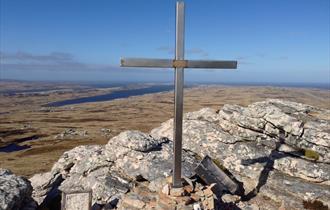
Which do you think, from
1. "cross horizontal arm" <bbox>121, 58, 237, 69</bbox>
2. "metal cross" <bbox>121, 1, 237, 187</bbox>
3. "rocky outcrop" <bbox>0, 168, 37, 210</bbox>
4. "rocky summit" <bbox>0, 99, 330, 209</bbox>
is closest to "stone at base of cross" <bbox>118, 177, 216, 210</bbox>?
"rocky summit" <bbox>0, 99, 330, 209</bbox>

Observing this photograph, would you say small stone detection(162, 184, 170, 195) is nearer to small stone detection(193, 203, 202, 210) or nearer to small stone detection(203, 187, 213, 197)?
small stone detection(193, 203, 202, 210)

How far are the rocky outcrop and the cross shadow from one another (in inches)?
384

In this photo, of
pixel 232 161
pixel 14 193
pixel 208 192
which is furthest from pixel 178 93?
pixel 232 161

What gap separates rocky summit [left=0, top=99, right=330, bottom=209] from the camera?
1468 centimetres

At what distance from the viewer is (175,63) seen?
11.8m

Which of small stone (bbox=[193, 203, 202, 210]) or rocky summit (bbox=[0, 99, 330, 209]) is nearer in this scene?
small stone (bbox=[193, 203, 202, 210])

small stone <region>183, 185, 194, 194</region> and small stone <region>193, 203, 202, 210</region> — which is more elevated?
small stone <region>183, 185, 194, 194</region>

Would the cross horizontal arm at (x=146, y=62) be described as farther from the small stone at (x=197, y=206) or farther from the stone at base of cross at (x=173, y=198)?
the small stone at (x=197, y=206)

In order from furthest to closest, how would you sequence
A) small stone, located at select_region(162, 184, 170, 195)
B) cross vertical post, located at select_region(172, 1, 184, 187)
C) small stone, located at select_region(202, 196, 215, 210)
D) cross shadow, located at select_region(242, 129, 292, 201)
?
1. cross shadow, located at select_region(242, 129, 292, 201)
2. small stone, located at select_region(202, 196, 215, 210)
3. small stone, located at select_region(162, 184, 170, 195)
4. cross vertical post, located at select_region(172, 1, 184, 187)

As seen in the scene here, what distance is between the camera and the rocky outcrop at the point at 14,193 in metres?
11.3

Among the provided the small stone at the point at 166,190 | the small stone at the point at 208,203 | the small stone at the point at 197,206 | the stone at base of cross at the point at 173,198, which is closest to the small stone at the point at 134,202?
the stone at base of cross at the point at 173,198

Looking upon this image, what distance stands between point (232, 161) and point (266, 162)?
1.81m

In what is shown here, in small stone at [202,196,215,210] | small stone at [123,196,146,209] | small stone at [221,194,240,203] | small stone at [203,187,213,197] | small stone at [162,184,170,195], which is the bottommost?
small stone at [221,194,240,203]

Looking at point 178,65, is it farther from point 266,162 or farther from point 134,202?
point 266,162
